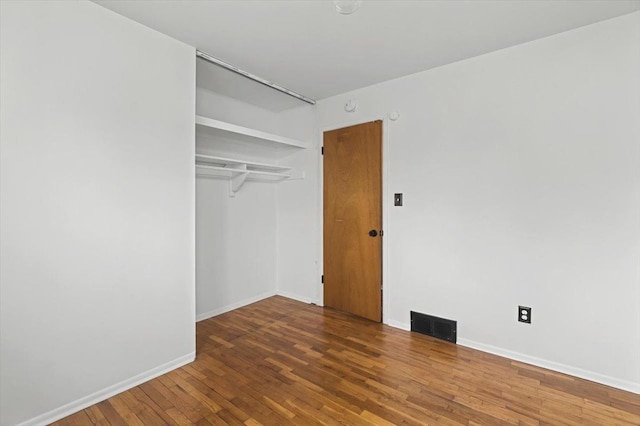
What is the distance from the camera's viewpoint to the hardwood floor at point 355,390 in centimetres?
183

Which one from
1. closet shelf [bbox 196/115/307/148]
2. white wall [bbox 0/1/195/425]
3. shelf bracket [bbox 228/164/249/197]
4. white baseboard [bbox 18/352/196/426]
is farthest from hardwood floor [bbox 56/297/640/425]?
closet shelf [bbox 196/115/307/148]

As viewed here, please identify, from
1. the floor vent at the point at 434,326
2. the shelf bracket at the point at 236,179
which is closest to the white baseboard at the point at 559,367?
the floor vent at the point at 434,326

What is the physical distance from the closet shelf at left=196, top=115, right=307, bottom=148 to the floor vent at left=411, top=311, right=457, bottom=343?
234cm

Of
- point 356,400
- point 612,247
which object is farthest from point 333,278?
point 612,247

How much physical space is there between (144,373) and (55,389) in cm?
51

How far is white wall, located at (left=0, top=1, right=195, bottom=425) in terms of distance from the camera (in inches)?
66.6

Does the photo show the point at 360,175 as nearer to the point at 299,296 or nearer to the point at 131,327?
the point at 299,296

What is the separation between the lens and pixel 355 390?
2.09 meters

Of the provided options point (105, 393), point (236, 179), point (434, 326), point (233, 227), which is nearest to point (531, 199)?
point (434, 326)

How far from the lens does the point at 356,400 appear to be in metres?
1.99

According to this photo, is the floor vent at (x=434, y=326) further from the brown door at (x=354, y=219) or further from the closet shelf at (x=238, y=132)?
the closet shelf at (x=238, y=132)

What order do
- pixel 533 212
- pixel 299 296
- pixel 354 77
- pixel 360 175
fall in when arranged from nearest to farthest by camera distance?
1. pixel 533 212
2. pixel 354 77
3. pixel 360 175
4. pixel 299 296

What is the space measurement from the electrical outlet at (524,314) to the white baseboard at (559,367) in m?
0.28

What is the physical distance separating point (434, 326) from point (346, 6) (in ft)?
8.99
